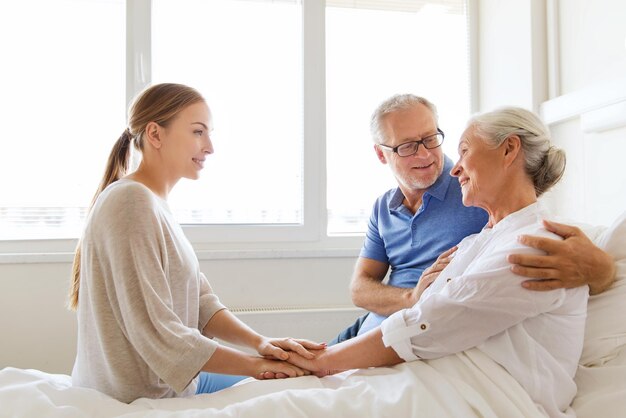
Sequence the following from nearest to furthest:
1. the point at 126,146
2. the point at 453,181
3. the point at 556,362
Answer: the point at 556,362, the point at 126,146, the point at 453,181

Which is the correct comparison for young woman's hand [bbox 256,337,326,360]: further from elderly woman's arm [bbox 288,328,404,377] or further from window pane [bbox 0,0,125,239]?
window pane [bbox 0,0,125,239]

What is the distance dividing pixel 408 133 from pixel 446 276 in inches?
25.8

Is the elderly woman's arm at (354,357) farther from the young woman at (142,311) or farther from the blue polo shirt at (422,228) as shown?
the blue polo shirt at (422,228)

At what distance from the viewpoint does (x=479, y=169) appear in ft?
4.40

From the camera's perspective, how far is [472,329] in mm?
1088

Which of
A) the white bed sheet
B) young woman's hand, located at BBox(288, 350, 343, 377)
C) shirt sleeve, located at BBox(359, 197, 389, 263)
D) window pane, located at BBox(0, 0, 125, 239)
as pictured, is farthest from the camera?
window pane, located at BBox(0, 0, 125, 239)

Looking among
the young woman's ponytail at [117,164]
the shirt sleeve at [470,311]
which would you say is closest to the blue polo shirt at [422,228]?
the shirt sleeve at [470,311]

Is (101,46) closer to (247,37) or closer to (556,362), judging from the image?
(247,37)

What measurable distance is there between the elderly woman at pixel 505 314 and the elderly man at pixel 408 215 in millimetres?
374

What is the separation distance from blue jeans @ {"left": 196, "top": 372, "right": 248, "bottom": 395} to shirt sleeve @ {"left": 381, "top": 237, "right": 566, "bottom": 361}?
0.65m

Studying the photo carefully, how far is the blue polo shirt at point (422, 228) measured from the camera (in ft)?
5.68

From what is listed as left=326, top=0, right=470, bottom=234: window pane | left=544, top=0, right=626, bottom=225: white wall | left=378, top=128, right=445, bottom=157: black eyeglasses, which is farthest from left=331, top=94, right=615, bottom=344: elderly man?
left=326, top=0, right=470, bottom=234: window pane

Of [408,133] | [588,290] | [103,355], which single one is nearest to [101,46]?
[408,133]

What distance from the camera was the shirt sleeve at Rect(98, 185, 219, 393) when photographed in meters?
1.16
